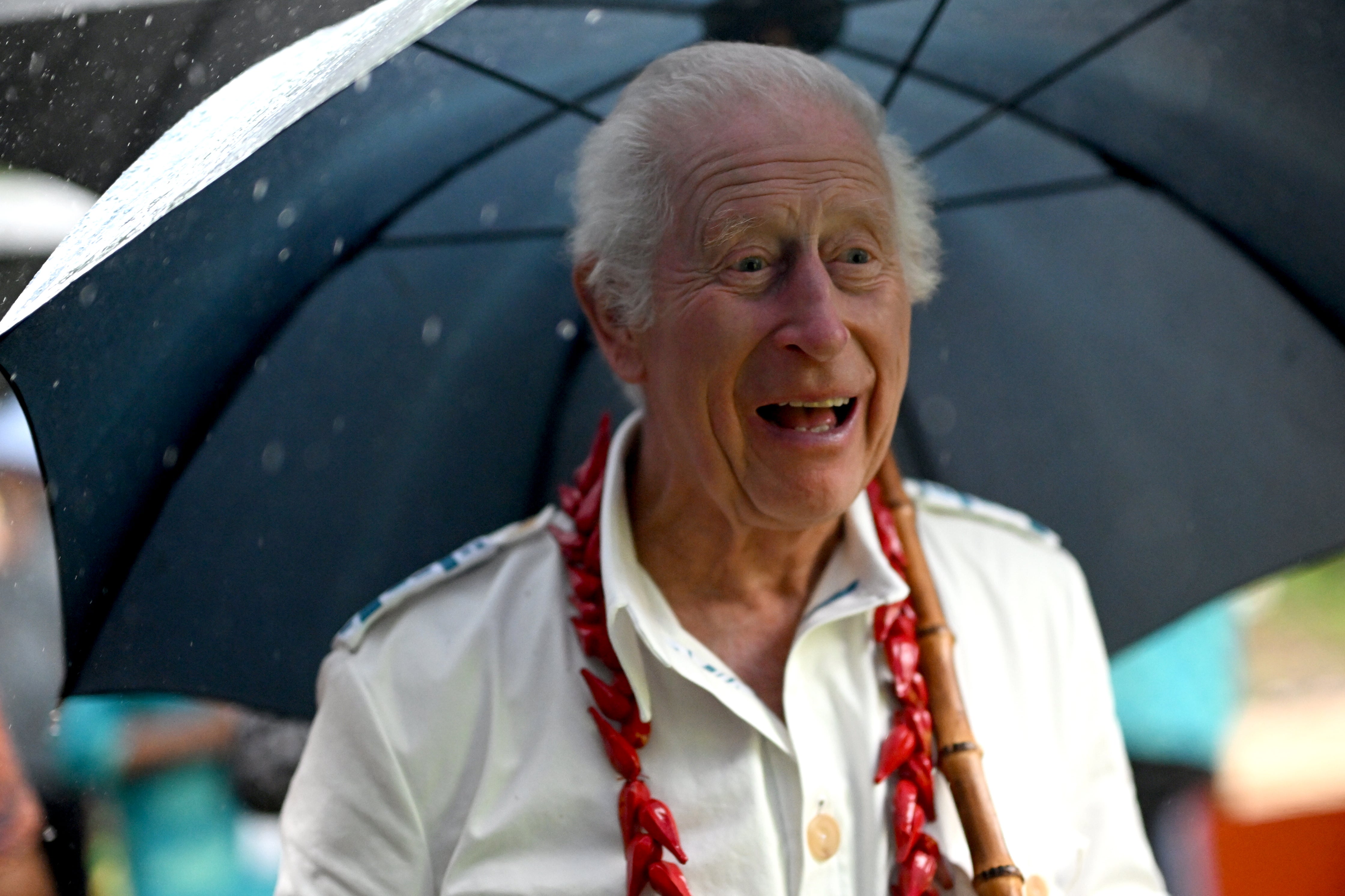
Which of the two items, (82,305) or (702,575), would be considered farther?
(702,575)

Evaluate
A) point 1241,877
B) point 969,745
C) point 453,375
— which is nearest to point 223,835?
point 453,375

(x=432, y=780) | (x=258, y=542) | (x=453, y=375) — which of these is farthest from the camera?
(x=453, y=375)

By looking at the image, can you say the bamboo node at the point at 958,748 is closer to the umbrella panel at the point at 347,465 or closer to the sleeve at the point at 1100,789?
the sleeve at the point at 1100,789

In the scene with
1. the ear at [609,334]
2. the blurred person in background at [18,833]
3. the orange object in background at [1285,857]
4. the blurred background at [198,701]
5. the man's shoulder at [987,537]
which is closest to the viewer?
the blurred background at [198,701]

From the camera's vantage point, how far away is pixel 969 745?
1.86m

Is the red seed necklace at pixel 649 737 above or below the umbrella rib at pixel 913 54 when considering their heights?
below

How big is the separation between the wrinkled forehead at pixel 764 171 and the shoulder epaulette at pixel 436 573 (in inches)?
25.1

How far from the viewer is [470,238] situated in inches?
81.1

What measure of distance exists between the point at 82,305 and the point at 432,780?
0.87 m

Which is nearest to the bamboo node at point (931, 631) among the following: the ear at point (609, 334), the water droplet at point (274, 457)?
the ear at point (609, 334)

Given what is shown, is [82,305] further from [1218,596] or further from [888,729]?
[1218,596]

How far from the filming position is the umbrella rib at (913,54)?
1.87 metres

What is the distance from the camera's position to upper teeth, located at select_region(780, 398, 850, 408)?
1731 mm

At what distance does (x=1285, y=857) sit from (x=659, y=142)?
83.5 inches
